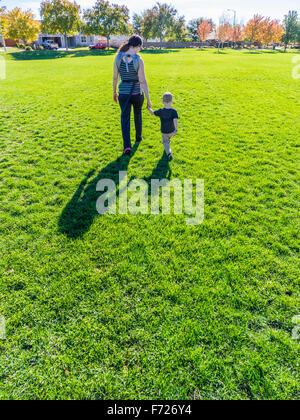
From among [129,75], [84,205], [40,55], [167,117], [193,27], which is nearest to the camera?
[84,205]

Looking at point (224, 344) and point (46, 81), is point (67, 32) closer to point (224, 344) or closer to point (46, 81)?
point (46, 81)

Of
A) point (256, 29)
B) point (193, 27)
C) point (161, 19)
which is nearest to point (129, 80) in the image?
point (161, 19)

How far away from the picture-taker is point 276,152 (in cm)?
604

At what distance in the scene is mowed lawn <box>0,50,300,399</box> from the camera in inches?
85.0

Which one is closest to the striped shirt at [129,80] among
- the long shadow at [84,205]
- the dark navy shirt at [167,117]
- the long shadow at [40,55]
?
the dark navy shirt at [167,117]

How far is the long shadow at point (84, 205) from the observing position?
148 inches

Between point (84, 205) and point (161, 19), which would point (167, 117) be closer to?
point (84, 205)

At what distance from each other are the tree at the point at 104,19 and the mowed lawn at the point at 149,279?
55510 mm

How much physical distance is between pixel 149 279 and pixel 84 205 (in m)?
2.00

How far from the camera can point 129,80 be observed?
507cm

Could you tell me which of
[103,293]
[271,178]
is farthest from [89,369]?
[271,178]

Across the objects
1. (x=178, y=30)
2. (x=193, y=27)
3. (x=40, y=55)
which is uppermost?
(x=193, y=27)
